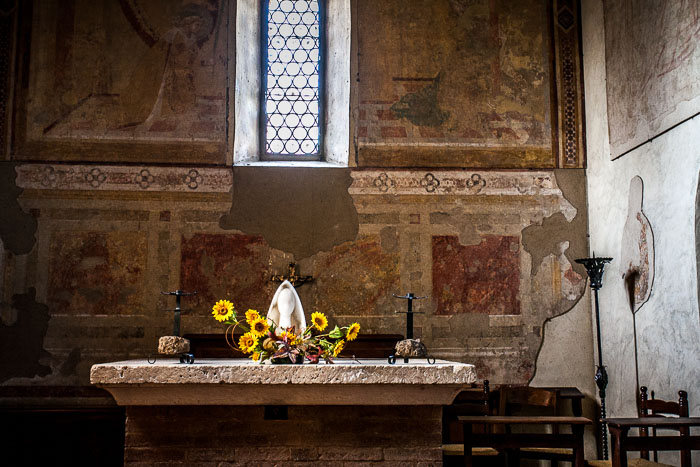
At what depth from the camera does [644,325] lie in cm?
644

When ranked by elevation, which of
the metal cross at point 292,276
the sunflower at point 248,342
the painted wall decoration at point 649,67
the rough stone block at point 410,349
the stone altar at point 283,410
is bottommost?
the stone altar at point 283,410

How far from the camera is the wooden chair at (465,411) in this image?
664cm

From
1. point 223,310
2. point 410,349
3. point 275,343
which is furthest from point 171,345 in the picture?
point 410,349

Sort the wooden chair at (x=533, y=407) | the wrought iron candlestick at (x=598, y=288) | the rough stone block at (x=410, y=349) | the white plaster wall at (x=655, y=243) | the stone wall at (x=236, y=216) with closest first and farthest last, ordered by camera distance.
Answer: the rough stone block at (x=410, y=349) < the white plaster wall at (x=655, y=243) < the wooden chair at (x=533, y=407) < the wrought iron candlestick at (x=598, y=288) < the stone wall at (x=236, y=216)

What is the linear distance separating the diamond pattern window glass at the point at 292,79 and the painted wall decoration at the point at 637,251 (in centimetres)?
331

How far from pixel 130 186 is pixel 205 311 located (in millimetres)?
1482

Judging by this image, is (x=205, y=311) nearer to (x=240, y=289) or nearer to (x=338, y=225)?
(x=240, y=289)

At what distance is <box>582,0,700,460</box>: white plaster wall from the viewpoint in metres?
5.71

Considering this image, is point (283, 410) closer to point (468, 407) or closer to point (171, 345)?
point (171, 345)

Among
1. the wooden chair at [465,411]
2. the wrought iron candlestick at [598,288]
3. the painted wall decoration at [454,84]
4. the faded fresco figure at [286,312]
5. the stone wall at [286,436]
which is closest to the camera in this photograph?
the stone wall at [286,436]

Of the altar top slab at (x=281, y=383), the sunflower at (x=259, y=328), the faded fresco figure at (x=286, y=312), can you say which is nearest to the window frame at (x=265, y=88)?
the faded fresco figure at (x=286, y=312)

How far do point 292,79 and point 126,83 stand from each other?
5.87 ft

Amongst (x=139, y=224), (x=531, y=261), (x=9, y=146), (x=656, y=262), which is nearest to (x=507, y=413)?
(x=531, y=261)

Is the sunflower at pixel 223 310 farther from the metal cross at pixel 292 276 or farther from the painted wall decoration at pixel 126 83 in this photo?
the painted wall decoration at pixel 126 83
